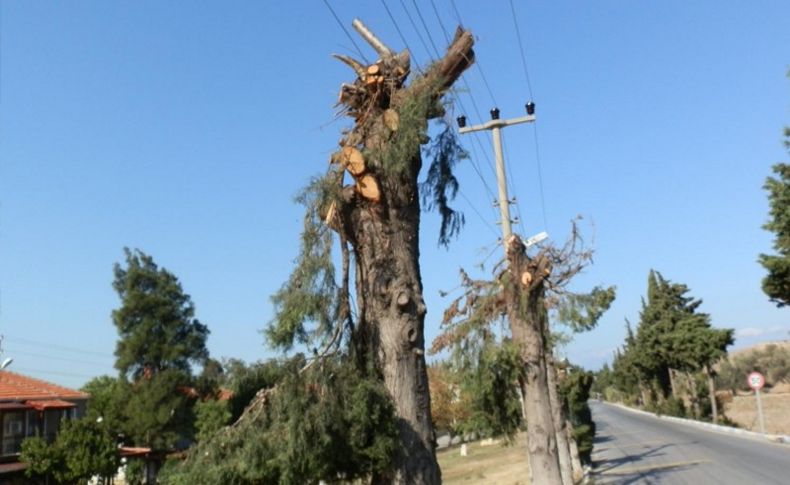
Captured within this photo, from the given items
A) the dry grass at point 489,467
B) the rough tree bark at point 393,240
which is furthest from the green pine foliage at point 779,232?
the rough tree bark at point 393,240

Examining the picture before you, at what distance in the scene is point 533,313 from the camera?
12734 mm

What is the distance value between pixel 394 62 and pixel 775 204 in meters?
20.1

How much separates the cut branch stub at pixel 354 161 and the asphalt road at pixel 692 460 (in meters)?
14.3

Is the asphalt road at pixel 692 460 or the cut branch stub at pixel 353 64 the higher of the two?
the cut branch stub at pixel 353 64

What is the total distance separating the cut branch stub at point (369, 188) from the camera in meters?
6.24

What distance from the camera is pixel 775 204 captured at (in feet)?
73.7

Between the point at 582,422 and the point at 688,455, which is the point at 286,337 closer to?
the point at 688,455

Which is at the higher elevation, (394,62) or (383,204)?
(394,62)

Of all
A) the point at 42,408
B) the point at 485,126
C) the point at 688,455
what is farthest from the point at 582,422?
the point at 42,408

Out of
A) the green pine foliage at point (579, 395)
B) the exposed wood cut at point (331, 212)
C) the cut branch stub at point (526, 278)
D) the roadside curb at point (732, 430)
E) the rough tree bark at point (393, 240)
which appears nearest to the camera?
the rough tree bark at point (393, 240)

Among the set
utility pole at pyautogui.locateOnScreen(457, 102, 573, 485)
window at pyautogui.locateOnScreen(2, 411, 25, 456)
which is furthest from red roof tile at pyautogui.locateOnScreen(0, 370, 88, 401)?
utility pole at pyautogui.locateOnScreen(457, 102, 573, 485)

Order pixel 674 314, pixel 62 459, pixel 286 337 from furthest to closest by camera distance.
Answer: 1. pixel 674 314
2. pixel 62 459
3. pixel 286 337

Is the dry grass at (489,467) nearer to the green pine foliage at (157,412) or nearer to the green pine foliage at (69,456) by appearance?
the green pine foliage at (69,456)

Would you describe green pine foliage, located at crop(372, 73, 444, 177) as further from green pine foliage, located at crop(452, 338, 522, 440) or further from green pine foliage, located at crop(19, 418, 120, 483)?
green pine foliage, located at crop(19, 418, 120, 483)
